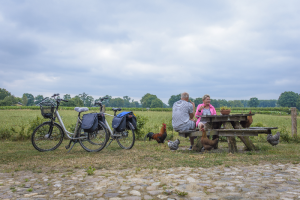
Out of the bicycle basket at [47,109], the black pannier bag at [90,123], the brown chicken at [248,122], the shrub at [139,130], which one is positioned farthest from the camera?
the shrub at [139,130]

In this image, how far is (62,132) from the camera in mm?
7395

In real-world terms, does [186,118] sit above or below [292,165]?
above

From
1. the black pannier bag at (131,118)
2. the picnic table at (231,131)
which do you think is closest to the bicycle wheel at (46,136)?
the black pannier bag at (131,118)

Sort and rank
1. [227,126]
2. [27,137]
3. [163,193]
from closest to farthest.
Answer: [163,193]
[227,126]
[27,137]

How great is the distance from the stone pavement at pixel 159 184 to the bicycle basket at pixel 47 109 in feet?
8.82

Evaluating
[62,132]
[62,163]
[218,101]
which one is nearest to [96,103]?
[62,132]

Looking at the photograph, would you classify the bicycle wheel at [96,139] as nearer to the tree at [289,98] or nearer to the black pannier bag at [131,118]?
the black pannier bag at [131,118]

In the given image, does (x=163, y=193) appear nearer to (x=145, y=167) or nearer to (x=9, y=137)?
(x=145, y=167)

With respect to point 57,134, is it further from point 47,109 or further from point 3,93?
point 3,93

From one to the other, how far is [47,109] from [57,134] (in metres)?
0.81

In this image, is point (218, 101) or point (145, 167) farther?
point (218, 101)

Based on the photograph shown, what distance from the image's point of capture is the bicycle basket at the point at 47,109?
23.4 feet

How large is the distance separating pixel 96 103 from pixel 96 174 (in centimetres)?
345

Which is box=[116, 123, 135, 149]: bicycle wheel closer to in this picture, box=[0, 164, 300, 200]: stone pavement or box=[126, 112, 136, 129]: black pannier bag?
box=[126, 112, 136, 129]: black pannier bag
